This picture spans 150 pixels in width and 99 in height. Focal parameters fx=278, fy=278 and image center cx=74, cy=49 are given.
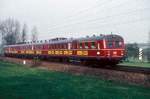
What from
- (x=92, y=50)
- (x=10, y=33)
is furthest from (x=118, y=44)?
(x=10, y=33)

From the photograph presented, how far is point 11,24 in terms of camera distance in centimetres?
9681

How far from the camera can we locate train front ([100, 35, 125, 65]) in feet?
81.1

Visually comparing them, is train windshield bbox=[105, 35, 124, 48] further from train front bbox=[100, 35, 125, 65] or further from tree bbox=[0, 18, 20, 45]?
tree bbox=[0, 18, 20, 45]

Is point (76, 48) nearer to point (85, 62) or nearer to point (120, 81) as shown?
point (85, 62)

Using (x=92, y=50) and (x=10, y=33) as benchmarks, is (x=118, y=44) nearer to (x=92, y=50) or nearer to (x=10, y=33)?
(x=92, y=50)

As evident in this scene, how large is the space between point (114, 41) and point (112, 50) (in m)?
1.09

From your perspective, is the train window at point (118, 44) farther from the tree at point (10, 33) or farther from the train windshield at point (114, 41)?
the tree at point (10, 33)

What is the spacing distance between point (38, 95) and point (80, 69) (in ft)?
36.2

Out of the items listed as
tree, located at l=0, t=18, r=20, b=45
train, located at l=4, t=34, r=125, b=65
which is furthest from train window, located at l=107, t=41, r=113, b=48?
tree, located at l=0, t=18, r=20, b=45

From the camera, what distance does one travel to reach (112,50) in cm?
2512

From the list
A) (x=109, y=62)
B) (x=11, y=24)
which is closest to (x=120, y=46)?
(x=109, y=62)

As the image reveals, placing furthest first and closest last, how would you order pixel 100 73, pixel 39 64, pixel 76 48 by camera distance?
1. pixel 39 64
2. pixel 76 48
3. pixel 100 73

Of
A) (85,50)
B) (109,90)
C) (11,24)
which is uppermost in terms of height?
(11,24)

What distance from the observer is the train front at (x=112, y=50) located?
24734mm
